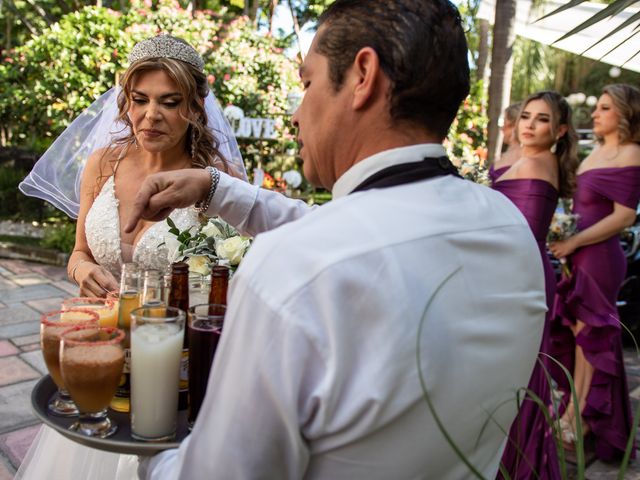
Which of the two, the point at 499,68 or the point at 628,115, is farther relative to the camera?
the point at 499,68

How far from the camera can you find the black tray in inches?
49.9

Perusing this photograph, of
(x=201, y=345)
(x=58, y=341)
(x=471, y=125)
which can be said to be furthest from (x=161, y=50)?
(x=471, y=125)

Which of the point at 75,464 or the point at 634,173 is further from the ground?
the point at 634,173

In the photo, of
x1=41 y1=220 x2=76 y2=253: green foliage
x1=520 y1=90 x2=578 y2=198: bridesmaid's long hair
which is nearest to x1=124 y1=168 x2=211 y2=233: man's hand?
x1=520 y1=90 x2=578 y2=198: bridesmaid's long hair

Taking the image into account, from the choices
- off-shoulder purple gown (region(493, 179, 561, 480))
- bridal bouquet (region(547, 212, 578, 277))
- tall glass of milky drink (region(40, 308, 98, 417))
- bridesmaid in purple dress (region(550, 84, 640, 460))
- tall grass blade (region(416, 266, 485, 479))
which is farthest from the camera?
bridal bouquet (region(547, 212, 578, 277))

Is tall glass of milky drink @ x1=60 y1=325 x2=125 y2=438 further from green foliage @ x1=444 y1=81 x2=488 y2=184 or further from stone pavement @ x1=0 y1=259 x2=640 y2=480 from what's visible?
green foliage @ x1=444 y1=81 x2=488 y2=184

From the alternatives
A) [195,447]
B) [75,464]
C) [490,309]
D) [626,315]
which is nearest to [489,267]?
[490,309]

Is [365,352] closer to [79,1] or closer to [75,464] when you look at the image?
[75,464]

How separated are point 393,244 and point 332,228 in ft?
0.34

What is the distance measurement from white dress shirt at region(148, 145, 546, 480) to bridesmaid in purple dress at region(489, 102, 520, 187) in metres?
3.57

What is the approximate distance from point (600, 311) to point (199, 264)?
118 inches

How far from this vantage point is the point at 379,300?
36.7 inches

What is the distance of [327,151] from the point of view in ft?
4.10

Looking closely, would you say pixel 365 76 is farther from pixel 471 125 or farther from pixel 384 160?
pixel 471 125
